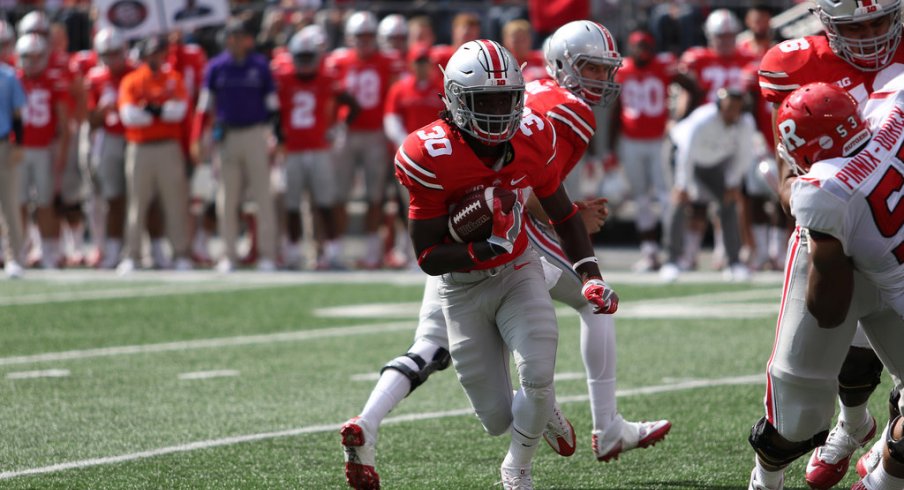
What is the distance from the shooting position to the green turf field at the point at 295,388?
212 inches

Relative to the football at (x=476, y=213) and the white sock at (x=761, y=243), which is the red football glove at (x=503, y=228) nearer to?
the football at (x=476, y=213)

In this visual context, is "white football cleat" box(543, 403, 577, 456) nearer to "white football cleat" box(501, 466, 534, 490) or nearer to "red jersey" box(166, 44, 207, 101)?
"white football cleat" box(501, 466, 534, 490)

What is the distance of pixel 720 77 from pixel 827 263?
27.3ft

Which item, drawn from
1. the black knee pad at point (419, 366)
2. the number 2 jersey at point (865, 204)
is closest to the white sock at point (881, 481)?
the number 2 jersey at point (865, 204)

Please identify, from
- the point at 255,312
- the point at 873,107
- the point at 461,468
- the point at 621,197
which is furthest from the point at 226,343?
the point at 621,197

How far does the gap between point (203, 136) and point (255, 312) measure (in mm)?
2807

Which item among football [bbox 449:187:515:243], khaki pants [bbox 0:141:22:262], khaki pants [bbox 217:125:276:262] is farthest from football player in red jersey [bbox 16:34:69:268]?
football [bbox 449:187:515:243]

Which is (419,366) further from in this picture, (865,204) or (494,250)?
(865,204)

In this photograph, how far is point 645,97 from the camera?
40.0ft

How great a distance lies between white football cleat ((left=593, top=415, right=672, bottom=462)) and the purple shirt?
7.07 m

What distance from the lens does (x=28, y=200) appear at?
13.1m

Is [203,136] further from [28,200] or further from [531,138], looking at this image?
[531,138]

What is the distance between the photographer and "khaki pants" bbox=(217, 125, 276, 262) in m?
12.1

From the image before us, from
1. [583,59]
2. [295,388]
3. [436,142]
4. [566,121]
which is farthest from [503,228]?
[295,388]
